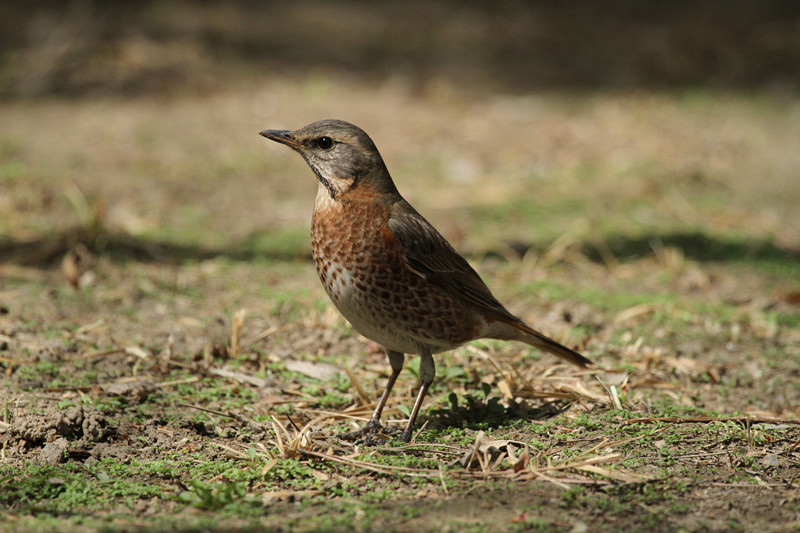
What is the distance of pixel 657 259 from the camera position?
21.5 ft

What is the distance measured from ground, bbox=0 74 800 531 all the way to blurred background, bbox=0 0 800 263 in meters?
0.06

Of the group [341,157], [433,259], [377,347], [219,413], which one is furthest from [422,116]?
[219,413]

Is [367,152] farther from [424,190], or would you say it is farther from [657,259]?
[424,190]

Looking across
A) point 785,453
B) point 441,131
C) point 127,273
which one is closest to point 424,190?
point 441,131

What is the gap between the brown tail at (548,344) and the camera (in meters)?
4.22

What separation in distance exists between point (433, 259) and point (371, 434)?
0.84m

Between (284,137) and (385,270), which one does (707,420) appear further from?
(284,137)

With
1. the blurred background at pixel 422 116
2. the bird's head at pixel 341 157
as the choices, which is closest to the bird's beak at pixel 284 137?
the bird's head at pixel 341 157

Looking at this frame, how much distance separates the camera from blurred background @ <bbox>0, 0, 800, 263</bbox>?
7.16m

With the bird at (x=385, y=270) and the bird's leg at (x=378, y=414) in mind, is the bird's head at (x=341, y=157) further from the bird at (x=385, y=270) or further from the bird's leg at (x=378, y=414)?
the bird's leg at (x=378, y=414)

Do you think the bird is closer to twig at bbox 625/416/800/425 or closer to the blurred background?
twig at bbox 625/416/800/425

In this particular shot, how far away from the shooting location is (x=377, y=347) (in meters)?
4.95

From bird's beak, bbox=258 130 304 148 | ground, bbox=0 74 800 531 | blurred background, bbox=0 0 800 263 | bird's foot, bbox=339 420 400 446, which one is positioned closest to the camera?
ground, bbox=0 74 800 531

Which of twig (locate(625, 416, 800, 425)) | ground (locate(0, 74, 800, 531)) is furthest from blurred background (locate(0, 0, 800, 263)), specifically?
twig (locate(625, 416, 800, 425))
